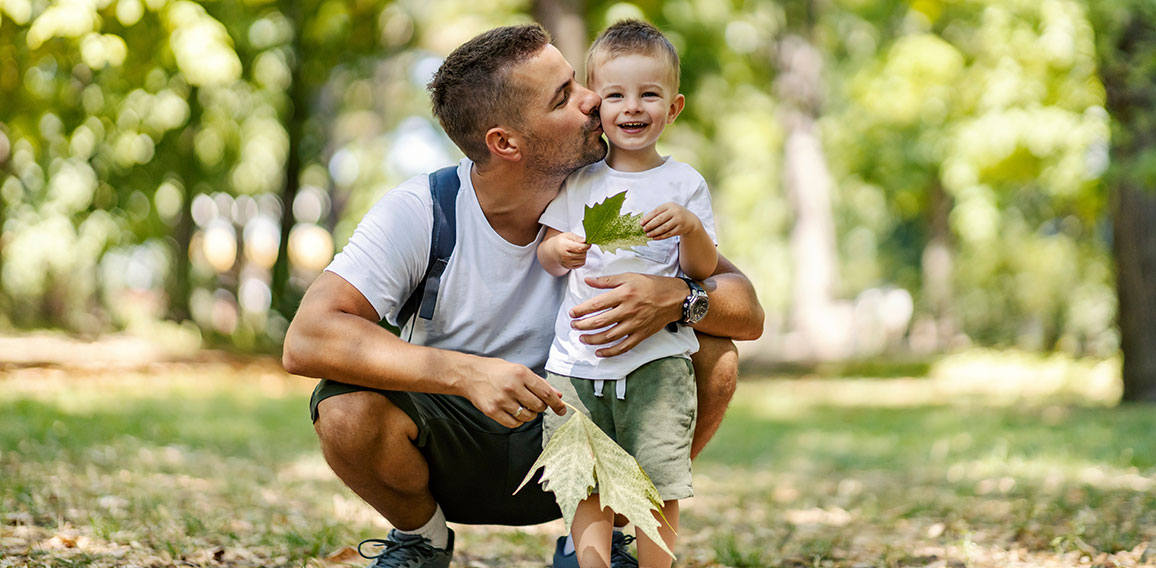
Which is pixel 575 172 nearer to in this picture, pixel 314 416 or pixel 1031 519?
pixel 314 416

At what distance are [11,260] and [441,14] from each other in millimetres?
10110

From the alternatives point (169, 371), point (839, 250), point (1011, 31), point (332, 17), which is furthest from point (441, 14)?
point (839, 250)

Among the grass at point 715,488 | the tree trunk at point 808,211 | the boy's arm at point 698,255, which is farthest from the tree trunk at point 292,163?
the boy's arm at point 698,255

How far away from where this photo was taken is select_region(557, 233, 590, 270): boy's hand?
294cm

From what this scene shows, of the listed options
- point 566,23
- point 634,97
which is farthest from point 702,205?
point 566,23

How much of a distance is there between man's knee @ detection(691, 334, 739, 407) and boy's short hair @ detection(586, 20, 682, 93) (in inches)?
Result: 29.6

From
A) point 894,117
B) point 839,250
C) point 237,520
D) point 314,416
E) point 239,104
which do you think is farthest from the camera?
point 839,250

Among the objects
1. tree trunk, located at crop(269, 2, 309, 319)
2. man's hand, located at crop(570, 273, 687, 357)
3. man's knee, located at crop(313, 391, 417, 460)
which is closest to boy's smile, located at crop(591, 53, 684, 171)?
man's hand, located at crop(570, 273, 687, 357)

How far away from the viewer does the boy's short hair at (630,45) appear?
3014 mm

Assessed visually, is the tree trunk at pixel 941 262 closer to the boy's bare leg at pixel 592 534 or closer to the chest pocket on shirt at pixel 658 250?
the chest pocket on shirt at pixel 658 250

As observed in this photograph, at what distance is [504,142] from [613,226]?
1.71ft

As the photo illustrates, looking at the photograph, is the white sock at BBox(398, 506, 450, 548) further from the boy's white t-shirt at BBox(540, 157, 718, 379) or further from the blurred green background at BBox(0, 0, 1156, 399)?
the blurred green background at BBox(0, 0, 1156, 399)

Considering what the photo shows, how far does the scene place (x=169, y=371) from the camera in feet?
40.6

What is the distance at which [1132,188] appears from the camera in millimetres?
10258
